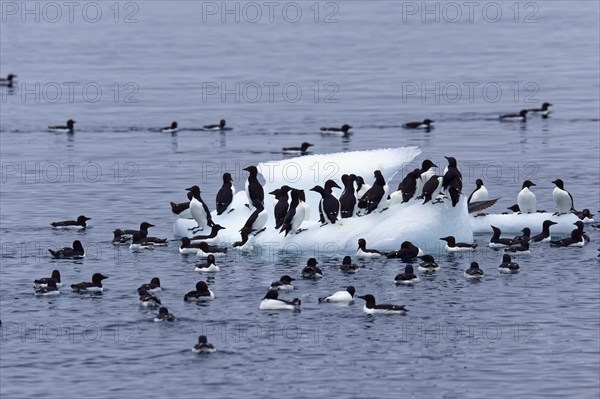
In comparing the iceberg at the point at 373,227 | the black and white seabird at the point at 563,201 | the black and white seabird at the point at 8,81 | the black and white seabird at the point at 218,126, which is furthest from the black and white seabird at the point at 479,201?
the black and white seabird at the point at 8,81

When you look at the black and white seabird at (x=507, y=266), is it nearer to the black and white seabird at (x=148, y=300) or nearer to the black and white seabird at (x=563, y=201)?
the black and white seabird at (x=563, y=201)

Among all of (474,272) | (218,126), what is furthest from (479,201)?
(218,126)

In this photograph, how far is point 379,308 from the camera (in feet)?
111

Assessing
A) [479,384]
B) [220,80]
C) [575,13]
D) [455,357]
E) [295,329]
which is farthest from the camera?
[575,13]

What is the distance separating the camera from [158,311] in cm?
3419

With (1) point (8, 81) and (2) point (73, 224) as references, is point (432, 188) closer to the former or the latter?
(2) point (73, 224)

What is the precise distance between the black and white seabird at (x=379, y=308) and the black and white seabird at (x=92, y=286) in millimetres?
7210

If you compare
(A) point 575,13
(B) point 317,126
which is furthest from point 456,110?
(A) point 575,13

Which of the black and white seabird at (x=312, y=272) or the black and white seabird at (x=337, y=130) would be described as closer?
the black and white seabird at (x=312, y=272)

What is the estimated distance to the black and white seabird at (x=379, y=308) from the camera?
3373cm

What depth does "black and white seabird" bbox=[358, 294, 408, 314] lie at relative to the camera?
3373 centimetres

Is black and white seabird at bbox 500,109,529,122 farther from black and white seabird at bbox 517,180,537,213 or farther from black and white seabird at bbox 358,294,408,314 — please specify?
black and white seabird at bbox 358,294,408,314

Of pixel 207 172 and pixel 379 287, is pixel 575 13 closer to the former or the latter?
pixel 207 172

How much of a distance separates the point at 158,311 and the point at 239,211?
11545mm
